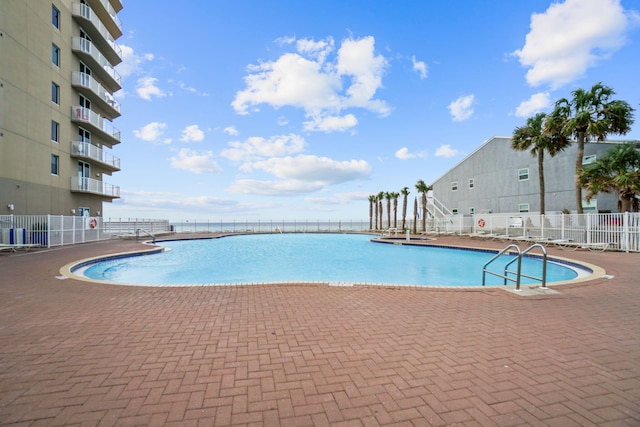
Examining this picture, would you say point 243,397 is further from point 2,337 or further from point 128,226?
point 128,226

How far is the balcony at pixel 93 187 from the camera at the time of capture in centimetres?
1912

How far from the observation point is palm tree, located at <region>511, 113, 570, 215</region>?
17094mm

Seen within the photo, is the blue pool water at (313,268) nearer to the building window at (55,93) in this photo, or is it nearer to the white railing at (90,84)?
the building window at (55,93)

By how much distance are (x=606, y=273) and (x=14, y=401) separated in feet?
34.6

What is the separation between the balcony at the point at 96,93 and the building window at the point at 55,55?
1.11m

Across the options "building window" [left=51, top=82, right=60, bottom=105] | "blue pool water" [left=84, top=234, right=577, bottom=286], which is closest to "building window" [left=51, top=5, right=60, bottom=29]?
"building window" [left=51, top=82, right=60, bottom=105]

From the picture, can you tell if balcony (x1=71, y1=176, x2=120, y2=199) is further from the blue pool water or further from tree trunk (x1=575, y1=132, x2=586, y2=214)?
tree trunk (x1=575, y1=132, x2=586, y2=214)

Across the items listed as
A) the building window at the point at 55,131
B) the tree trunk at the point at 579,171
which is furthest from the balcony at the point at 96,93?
the tree trunk at the point at 579,171

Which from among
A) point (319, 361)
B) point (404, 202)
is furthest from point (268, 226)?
point (319, 361)

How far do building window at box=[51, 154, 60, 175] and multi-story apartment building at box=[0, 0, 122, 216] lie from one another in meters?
0.05

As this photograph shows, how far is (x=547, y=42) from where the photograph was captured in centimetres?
918

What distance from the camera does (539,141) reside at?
17.2 meters

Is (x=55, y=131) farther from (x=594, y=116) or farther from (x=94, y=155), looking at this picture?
(x=594, y=116)

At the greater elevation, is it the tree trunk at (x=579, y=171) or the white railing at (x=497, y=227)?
the tree trunk at (x=579, y=171)
